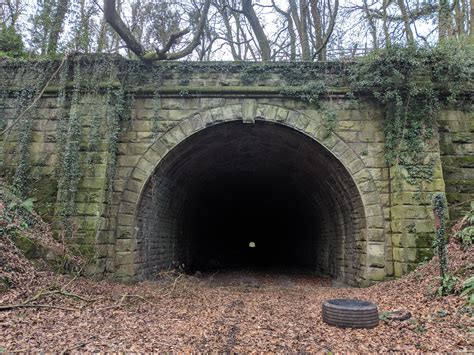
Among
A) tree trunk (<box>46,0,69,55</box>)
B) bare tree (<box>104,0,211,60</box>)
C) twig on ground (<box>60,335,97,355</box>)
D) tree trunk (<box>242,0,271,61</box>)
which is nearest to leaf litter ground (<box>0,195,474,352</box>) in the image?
twig on ground (<box>60,335,97,355</box>)

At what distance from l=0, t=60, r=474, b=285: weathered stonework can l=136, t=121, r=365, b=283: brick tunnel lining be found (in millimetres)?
79

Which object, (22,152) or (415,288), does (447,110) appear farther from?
(22,152)

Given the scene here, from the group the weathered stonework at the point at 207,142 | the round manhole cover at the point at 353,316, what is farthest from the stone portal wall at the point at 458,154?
the round manhole cover at the point at 353,316

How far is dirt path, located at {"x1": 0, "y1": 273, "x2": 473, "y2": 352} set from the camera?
4578 millimetres

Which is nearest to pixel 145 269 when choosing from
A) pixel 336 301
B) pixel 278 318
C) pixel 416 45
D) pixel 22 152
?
pixel 22 152

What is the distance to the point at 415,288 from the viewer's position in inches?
280

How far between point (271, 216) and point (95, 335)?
17.4m

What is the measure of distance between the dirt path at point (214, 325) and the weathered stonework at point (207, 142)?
137 centimetres

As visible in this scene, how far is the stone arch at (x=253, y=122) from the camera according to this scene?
899 cm

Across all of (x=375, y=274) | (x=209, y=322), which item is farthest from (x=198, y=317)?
(x=375, y=274)

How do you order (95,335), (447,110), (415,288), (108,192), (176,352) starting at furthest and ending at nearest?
(447,110)
(108,192)
(415,288)
(95,335)
(176,352)

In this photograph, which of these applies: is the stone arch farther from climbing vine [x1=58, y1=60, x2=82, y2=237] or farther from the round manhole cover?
the round manhole cover

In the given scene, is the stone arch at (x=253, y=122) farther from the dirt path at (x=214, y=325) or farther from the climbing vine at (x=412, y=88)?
the dirt path at (x=214, y=325)

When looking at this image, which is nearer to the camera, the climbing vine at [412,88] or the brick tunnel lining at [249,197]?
the climbing vine at [412,88]
